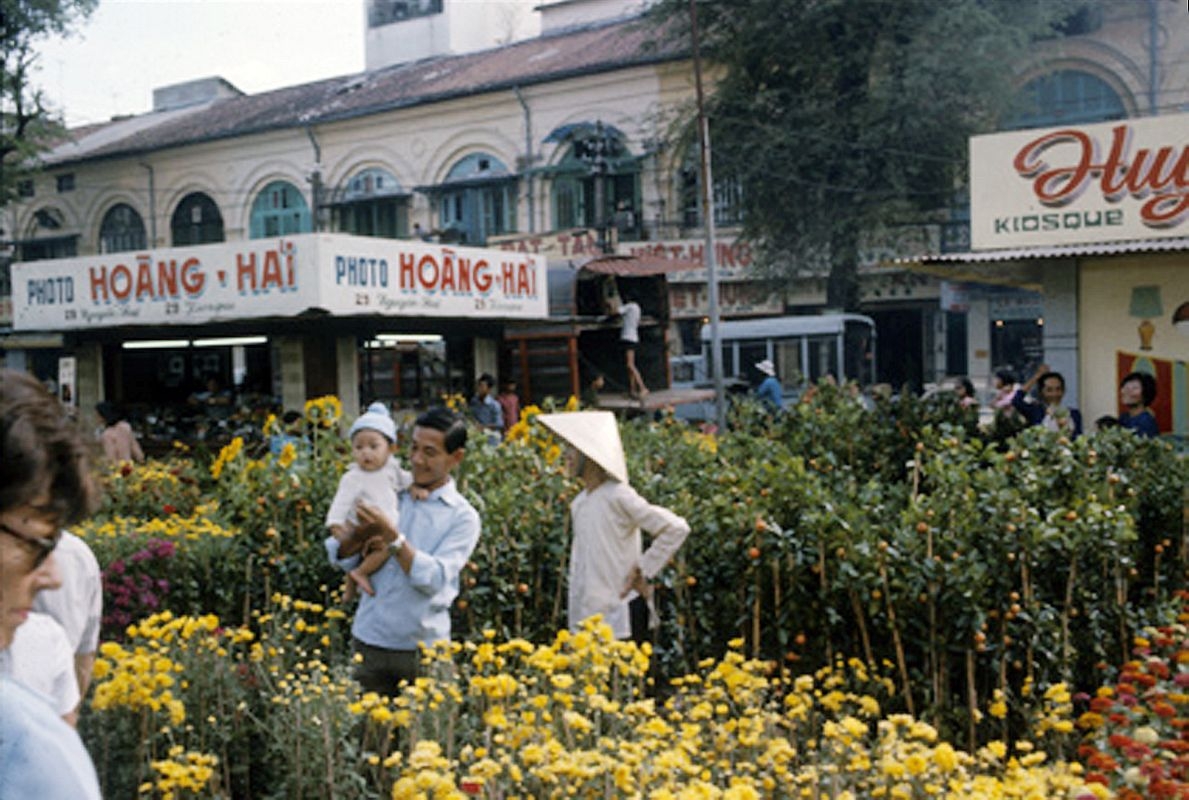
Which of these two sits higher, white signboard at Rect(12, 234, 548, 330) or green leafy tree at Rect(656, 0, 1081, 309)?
green leafy tree at Rect(656, 0, 1081, 309)

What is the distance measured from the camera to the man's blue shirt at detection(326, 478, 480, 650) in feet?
13.6

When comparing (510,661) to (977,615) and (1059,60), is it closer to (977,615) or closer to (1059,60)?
(977,615)

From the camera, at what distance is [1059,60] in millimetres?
26594

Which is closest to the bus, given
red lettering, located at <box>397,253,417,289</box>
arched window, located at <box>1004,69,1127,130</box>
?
arched window, located at <box>1004,69,1127,130</box>

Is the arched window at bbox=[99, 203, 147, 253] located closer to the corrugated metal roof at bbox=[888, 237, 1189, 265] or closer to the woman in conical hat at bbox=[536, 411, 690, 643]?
the corrugated metal roof at bbox=[888, 237, 1189, 265]

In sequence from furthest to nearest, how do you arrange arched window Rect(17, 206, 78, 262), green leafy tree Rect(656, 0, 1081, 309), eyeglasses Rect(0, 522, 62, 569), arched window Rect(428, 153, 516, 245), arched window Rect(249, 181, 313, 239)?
arched window Rect(17, 206, 78, 262), arched window Rect(249, 181, 313, 239), arched window Rect(428, 153, 516, 245), green leafy tree Rect(656, 0, 1081, 309), eyeglasses Rect(0, 522, 62, 569)

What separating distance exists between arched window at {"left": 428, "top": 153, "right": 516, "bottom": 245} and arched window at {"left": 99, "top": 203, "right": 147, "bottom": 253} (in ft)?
40.4

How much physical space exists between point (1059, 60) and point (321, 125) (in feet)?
70.1

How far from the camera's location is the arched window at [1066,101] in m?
26.1

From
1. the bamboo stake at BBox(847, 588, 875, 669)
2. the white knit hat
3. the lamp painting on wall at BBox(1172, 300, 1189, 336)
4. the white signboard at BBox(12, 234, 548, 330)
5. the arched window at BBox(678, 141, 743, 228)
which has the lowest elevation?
the bamboo stake at BBox(847, 588, 875, 669)

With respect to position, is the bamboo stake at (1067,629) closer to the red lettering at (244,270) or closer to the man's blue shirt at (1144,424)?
the man's blue shirt at (1144,424)

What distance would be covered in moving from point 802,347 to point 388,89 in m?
18.7

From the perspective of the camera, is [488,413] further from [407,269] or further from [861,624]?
[861,624]

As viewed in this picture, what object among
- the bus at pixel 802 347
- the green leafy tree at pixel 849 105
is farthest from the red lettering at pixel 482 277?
the green leafy tree at pixel 849 105
